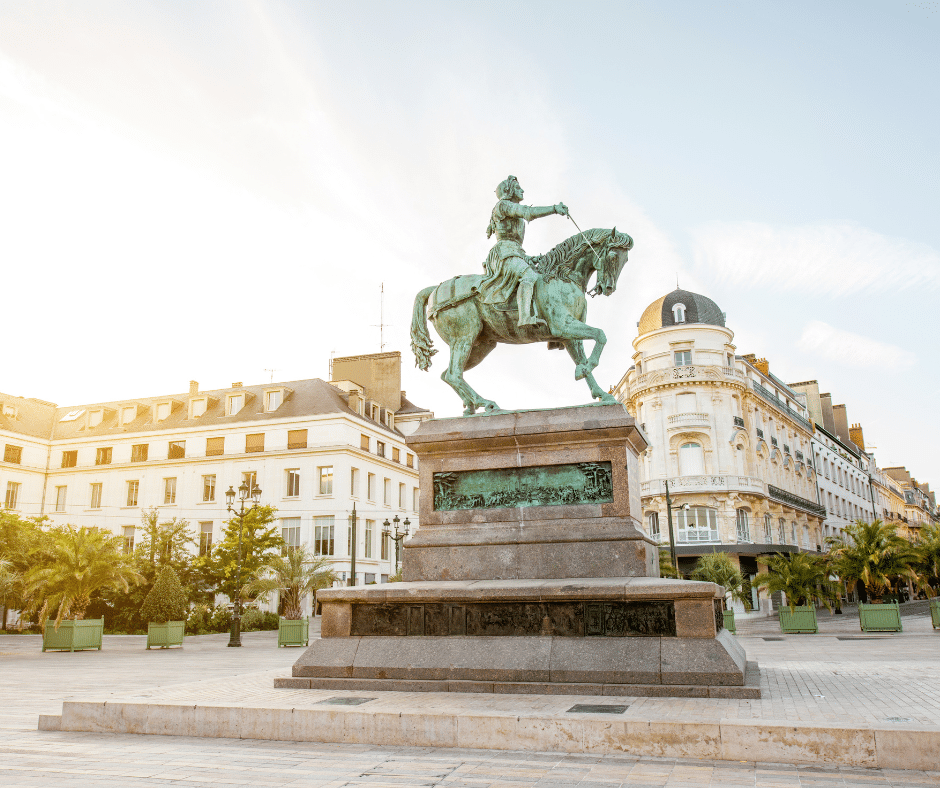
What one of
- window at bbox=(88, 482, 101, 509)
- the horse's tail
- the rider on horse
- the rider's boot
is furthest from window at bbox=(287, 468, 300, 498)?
the rider's boot

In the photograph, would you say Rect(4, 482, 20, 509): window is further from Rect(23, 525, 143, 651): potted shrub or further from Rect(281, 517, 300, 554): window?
Rect(23, 525, 143, 651): potted shrub

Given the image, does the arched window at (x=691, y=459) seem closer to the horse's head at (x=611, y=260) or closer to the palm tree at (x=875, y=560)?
the palm tree at (x=875, y=560)

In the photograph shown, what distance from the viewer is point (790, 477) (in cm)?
5375

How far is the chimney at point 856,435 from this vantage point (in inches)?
3241

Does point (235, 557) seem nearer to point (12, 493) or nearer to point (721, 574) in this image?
point (721, 574)

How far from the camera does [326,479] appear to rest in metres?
46.3

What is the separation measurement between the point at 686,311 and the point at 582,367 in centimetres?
3786

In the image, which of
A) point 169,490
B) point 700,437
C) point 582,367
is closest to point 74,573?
point 582,367

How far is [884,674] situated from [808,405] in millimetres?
64086

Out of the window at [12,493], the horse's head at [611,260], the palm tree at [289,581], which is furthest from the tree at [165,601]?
the window at [12,493]

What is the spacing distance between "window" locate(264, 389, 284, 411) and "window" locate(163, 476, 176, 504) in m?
7.62

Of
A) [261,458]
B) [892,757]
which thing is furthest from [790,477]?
[892,757]

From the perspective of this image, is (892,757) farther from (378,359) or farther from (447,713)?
(378,359)

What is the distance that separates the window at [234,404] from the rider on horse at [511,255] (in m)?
42.9
